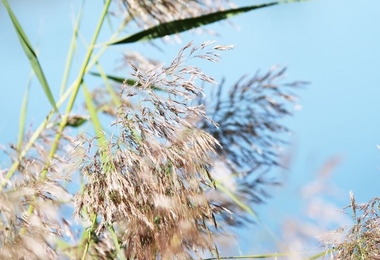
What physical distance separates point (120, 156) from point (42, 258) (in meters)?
0.20

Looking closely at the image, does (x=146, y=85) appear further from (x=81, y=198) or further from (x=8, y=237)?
(x=8, y=237)

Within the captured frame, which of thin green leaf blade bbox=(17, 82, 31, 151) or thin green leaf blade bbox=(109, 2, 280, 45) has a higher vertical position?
thin green leaf blade bbox=(17, 82, 31, 151)

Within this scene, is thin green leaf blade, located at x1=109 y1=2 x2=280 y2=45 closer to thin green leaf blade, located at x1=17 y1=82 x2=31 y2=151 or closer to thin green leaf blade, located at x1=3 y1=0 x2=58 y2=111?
thin green leaf blade, located at x1=3 y1=0 x2=58 y2=111

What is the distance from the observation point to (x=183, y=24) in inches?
63.6

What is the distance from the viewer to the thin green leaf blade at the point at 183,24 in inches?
62.3

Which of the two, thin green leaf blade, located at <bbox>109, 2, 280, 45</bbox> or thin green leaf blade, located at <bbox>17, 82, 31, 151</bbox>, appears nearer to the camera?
thin green leaf blade, located at <bbox>109, 2, 280, 45</bbox>

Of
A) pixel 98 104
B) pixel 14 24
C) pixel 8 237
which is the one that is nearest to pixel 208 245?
pixel 8 237

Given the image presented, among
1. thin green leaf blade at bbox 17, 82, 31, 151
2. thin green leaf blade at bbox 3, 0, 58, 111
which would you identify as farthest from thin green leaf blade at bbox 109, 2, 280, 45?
thin green leaf blade at bbox 17, 82, 31, 151

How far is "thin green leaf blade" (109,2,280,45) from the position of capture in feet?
5.19

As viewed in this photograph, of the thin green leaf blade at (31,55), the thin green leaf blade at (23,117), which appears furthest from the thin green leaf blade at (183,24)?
Result: the thin green leaf blade at (23,117)

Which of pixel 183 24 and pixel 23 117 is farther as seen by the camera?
pixel 23 117

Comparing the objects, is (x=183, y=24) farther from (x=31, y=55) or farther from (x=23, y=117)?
(x=23, y=117)

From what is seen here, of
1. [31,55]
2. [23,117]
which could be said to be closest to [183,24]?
[31,55]

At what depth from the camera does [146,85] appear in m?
1.15
